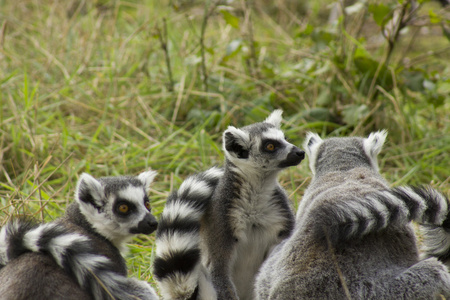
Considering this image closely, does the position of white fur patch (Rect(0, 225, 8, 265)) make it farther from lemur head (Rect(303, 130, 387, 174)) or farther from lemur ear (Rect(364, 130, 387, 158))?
lemur ear (Rect(364, 130, 387, 158))

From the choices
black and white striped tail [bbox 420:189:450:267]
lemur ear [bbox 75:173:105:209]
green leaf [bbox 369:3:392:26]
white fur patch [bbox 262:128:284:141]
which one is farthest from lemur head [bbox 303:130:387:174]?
green leaf [bbox 369:3:392:26]

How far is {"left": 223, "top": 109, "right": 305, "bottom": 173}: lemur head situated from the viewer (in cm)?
344

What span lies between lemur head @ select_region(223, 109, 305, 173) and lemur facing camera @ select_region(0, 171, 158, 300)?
0.69 metres

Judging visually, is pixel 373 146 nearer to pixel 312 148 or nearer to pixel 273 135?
pixel 312 148

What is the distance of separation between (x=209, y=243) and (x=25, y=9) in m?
6.98

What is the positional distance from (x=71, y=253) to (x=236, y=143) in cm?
132

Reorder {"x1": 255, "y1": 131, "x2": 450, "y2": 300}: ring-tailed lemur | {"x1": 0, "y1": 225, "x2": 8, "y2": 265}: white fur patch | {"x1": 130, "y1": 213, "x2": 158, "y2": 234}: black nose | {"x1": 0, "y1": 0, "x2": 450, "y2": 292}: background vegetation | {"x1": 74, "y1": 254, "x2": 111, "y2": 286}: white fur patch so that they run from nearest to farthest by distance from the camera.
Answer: {"x1": 255, "y1": 131, "x2": 450, "y2": 300}: ring-tailed lemur
{"x1": 74, "y1": 254, "x2": 111, "y2": 286}: white fur patch
{"x1": 0, "y1": 225, "x2": 8, "y2": 265}: white fur patch
{"x1": 130, "y1": 213, "x2": 158, "y2": 234}: black nose
{"x1": 0, "y1": 0, "x2": 450, "y2": 292}: background vegetation

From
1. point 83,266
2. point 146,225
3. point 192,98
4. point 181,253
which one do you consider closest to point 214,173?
point 146,225

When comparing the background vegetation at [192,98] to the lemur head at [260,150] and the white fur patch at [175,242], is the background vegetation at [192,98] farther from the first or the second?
the lemur head at [260,150]

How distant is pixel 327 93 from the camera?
5996mm

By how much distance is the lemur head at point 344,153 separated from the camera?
3.48 metres

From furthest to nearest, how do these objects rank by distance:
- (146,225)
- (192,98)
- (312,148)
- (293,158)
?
(192,98)
(312,148)
(293,158)
(146,225)

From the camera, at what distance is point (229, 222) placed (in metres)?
3.27

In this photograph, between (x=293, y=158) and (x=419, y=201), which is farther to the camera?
(x=293, y=158)
